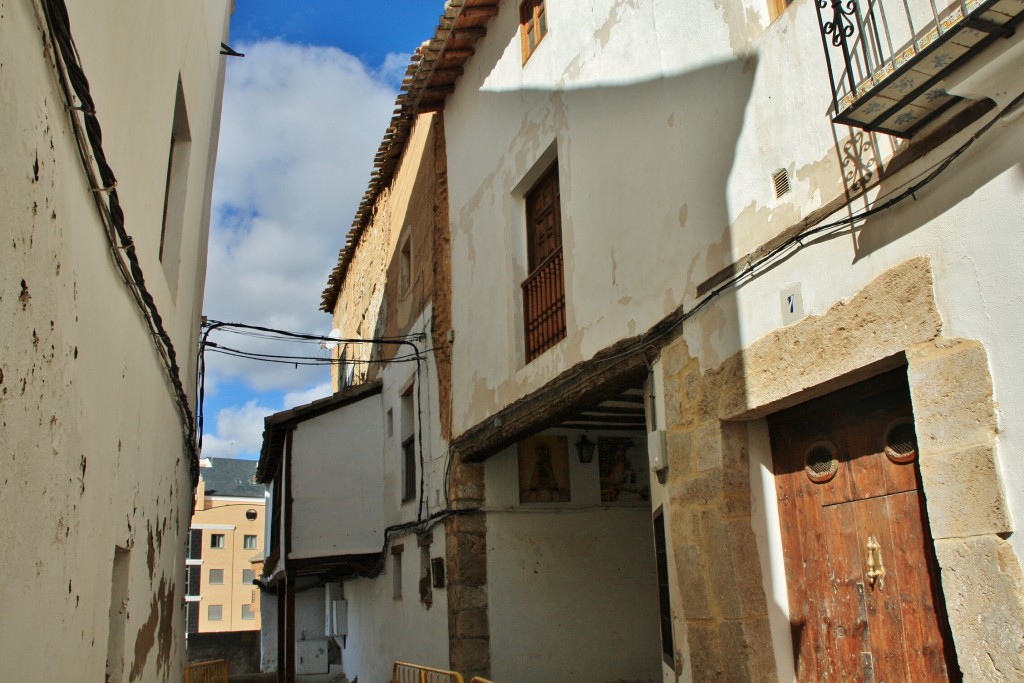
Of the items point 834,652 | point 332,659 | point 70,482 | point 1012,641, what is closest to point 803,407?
point 834,652

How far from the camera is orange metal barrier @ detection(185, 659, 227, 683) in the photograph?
36.3 ft

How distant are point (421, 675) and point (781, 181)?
17.1ft

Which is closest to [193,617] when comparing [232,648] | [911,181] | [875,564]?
[232,648]

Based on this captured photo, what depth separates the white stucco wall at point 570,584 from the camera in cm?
855

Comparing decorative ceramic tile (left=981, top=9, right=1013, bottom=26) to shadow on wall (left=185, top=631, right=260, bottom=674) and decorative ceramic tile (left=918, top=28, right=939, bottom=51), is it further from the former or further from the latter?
shadow on wall (left=185, top=631, right=260, bottom=674)

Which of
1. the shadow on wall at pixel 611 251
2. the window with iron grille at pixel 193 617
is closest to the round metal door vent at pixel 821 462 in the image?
the shadow on wall at pixel 611 251

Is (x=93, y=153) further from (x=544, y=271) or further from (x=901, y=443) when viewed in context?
(x=544, y=271)

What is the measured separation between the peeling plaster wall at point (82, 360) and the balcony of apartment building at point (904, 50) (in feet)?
9.23

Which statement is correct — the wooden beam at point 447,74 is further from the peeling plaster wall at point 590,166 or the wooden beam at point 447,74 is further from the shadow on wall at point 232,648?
the shadow on wall at point 232,648

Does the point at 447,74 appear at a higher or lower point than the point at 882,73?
higher

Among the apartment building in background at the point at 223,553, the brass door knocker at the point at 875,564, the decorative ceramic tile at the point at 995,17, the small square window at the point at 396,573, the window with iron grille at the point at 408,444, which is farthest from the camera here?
the apartment building in background at the point at 223,553

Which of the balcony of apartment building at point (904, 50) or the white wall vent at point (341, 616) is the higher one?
the balcony of apartment building at point (904, 50)

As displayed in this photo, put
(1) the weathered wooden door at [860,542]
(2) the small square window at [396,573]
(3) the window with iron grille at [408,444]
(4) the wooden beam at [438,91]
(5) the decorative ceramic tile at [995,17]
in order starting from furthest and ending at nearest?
(2) the small square window at [396,573], (3) the window with iron grille at [408,444], (4) the wooden beam at [438,91], (1) the weathered wooden door at [860,542], (5) the decorative ceramic tile at [995,17]

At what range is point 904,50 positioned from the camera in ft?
10.8
